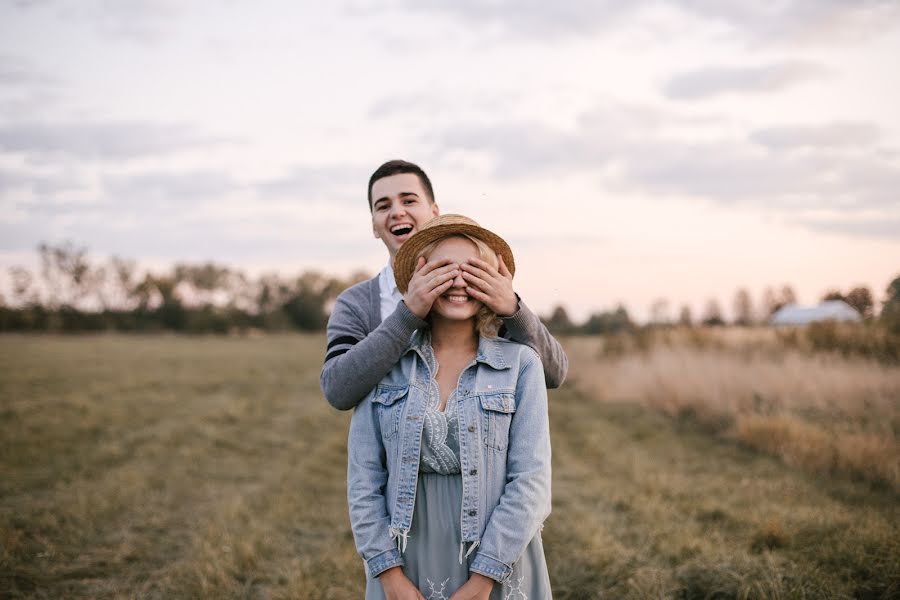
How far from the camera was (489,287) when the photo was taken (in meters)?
2.43

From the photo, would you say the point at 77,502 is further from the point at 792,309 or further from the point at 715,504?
the point at 792,309

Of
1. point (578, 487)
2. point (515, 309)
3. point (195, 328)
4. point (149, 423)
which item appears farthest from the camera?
point (195, 328)

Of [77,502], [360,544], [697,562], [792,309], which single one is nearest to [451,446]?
[360,544]

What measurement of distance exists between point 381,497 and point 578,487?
16.7ft

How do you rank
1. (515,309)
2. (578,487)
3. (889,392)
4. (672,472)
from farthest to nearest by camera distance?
(889,392)
(672,472)
(578,487)
(515,309)

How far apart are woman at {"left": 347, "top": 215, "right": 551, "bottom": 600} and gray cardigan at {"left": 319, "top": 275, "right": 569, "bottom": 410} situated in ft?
0.29

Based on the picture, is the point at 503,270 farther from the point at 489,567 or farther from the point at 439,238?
the point at 489,567

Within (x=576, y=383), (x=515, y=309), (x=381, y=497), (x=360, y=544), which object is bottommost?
(x=576, y=383)

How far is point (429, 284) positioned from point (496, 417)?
0.59 metres

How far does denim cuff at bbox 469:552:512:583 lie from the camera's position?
2246mm

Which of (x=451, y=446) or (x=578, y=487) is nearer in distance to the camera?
(x=451, y=446)

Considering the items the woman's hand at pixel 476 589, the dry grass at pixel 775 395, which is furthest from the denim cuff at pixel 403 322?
the dry grass at pixel 775 395

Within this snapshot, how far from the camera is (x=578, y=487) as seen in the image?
23.0ft

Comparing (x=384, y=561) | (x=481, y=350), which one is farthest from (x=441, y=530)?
(x=481, y=350)
